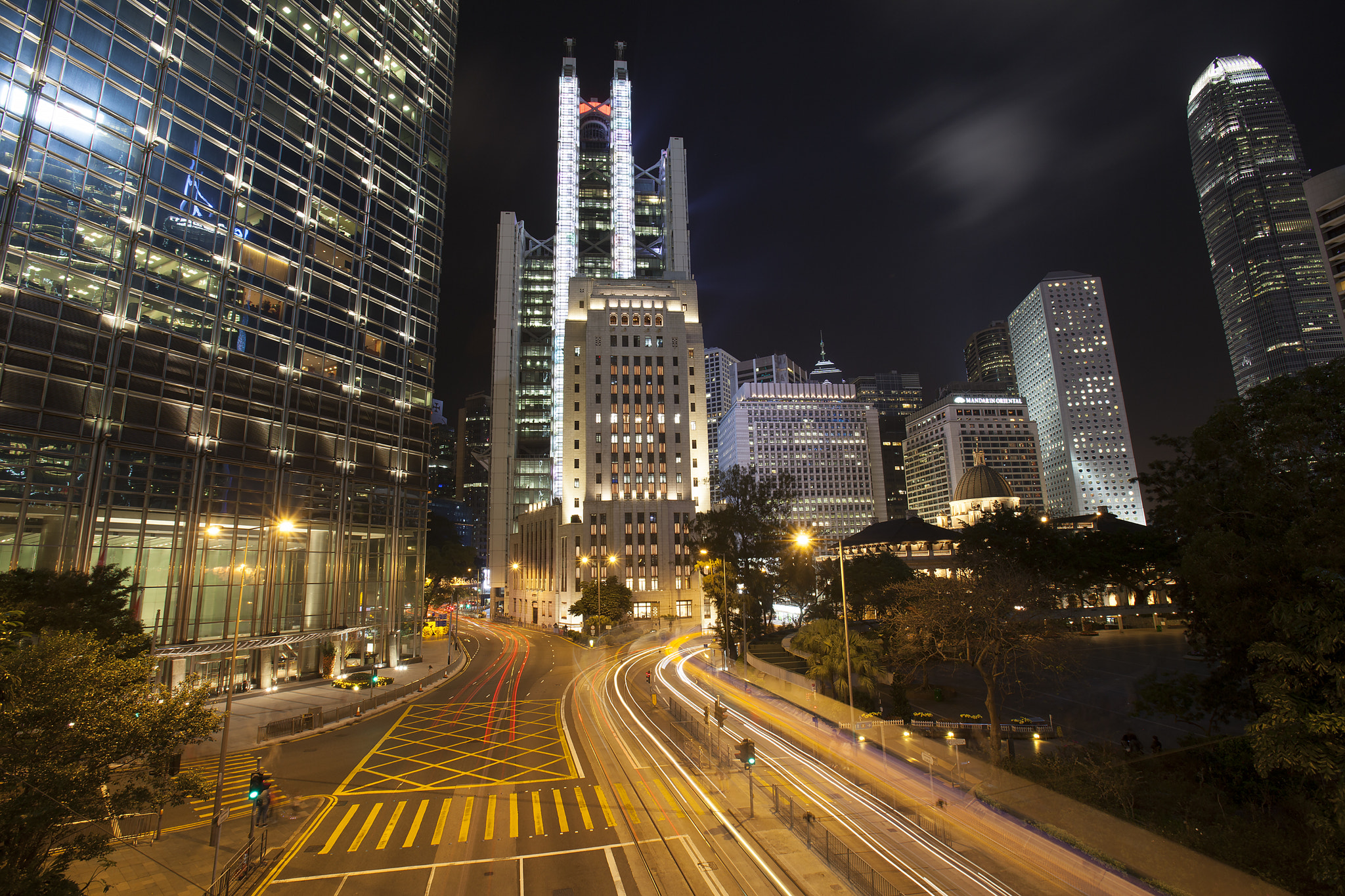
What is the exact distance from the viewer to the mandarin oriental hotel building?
32438mm

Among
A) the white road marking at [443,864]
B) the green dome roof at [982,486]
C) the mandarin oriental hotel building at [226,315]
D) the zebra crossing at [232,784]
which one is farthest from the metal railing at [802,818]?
the green dome roof at [982,486]

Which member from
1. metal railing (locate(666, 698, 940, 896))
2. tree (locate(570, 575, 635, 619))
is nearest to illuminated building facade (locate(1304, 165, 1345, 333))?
metal railing (locate(666, 698, 940, 896))

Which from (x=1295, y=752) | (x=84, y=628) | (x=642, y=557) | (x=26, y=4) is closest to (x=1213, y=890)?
(x=1295, y=752)

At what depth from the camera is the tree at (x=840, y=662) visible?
33781 mm

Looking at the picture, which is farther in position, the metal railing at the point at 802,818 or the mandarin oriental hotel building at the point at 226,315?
the mandarin oriental hotel building at the point at 226,315

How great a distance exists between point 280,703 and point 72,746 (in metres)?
28.1

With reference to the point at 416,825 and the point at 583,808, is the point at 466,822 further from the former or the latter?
the point at 583,808

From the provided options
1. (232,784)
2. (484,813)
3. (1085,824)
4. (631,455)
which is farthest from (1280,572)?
(631,455)

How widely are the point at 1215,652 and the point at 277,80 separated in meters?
68.0

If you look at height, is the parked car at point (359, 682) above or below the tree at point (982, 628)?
below

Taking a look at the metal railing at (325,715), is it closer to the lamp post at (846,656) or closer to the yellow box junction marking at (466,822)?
the yellow box junction marking at (466,822)

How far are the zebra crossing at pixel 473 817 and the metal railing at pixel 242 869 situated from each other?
1.26 m

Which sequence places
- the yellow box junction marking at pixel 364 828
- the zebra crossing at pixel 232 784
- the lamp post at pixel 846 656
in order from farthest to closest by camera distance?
the lamp post at pixel 846 656, the zebra crossing at pixel 232 784, the yellow box junction marking at pixel 364 828

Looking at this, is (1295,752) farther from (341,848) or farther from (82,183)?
(82,183)
